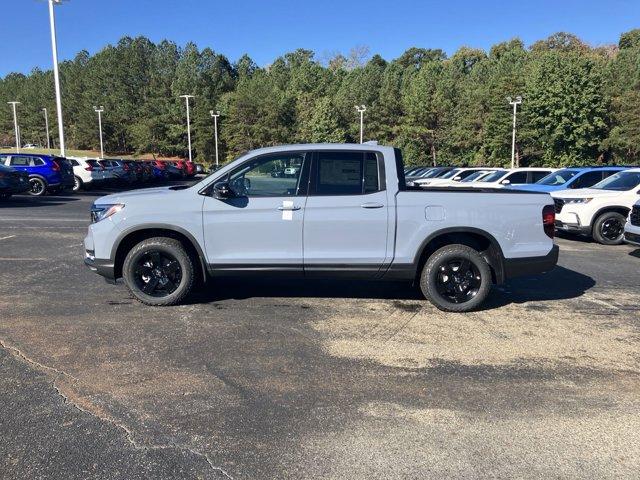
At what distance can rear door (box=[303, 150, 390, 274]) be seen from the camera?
595 centimetres

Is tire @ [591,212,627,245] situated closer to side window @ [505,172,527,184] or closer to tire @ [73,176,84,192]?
side window @ [505,172,527,184]

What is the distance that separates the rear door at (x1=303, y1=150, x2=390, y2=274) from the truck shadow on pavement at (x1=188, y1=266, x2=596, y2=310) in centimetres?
98

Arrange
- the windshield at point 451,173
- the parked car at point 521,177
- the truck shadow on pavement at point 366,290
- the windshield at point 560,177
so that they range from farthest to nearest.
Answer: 1. the windshield at point 451,173
2. the parked car at point 521,177
3. the windshield at point 560,177
4. the truck shadow on pavement at point 366,290

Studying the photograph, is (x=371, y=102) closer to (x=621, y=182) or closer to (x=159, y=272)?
(x=621, y=182)

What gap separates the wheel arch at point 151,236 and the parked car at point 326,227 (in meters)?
0.01

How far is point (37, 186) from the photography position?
2161 centimetres

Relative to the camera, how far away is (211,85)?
9500 cm

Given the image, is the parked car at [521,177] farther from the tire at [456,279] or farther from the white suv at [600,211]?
the tire at [456,279]

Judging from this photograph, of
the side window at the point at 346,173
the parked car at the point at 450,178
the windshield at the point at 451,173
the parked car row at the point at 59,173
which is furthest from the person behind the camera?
the windshield at the point at 451,173

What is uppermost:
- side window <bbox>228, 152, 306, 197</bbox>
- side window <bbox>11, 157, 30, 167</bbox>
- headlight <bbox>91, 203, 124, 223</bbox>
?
side window <bbox>11, 157, 30, 167</bbox>

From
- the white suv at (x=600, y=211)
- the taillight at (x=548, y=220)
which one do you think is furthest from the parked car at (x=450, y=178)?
the taillight at (x=548, y=220)

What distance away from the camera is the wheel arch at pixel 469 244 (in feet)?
19.8

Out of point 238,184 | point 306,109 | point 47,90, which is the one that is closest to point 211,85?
point 306,109

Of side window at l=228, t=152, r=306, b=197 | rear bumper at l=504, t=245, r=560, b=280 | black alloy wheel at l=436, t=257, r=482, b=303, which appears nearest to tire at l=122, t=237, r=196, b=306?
side window at l=228, t=152, r=306, b=197
